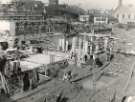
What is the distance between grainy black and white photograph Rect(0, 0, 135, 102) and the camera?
8.63 feet

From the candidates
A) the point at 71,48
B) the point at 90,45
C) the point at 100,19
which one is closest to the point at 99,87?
the point at 90,45

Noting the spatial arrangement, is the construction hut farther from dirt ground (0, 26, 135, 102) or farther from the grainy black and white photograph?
dirt ground (0, 26, 135, 102)

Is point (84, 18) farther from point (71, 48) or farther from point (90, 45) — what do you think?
point (71, 48)

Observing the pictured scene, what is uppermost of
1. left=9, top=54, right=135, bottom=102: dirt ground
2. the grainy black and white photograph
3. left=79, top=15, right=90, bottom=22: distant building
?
left=79, top=15, right=90, bottom=22: distant building

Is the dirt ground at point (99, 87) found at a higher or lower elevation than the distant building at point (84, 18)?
lower

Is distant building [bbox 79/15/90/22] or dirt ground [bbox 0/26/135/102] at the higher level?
distant building [bbox 79/15/90/22]

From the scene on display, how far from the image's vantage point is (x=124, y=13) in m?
2.70

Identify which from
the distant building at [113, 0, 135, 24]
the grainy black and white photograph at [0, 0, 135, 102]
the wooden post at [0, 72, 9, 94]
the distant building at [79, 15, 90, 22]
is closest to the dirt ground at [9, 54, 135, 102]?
the grainy black and white photograph at [0, 0, 135, 102]

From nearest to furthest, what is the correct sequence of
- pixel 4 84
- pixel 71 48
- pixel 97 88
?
pixel 4 84
pixel 97 88
pixel 71 48

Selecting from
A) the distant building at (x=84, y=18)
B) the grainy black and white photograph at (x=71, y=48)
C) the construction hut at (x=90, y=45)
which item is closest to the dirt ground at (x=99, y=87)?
the grainy black and white photograph at (x=71, y=48)

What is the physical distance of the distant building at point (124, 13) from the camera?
2709 millimetres

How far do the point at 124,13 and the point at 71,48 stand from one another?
0.93 m

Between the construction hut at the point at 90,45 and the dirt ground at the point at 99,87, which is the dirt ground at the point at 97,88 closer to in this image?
the dirt ground at the point at 99,87

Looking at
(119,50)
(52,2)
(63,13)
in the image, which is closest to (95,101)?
(119,50)
